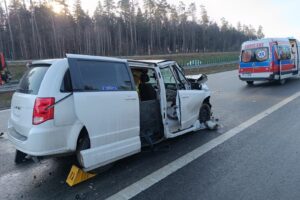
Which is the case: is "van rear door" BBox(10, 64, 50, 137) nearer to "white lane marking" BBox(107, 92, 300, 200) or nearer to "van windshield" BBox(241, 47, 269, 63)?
"white lane marking" BBox(107, 92, 300, 200)

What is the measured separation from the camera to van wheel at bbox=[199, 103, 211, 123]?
21.5 ft

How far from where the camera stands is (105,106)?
12.5ft

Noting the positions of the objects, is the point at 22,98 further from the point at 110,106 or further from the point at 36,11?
the point at 36,11

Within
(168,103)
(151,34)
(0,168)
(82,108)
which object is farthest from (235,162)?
(151,34)

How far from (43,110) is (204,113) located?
4429mm

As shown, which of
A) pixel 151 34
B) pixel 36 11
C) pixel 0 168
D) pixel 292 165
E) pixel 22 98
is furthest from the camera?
pixel 151 34

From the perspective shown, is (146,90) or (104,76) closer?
(104,76)

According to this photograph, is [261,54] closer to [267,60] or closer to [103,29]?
[267,60]

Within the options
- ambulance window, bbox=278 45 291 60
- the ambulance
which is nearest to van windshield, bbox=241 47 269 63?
the ambulance

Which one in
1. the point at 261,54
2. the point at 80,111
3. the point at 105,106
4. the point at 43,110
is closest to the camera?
the point at 43,110

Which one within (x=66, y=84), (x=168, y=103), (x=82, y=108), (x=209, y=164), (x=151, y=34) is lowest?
(x=209, y=164)

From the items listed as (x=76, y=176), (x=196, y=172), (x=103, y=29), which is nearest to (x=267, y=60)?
(x=196, y=172)

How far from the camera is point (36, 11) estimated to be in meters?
55.4

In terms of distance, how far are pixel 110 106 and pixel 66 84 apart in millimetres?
746
